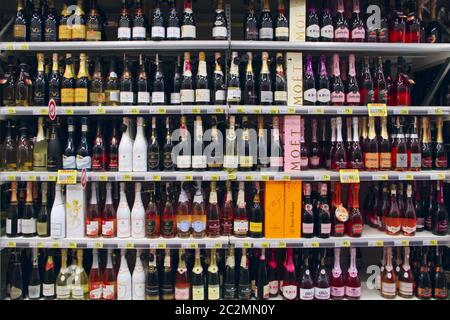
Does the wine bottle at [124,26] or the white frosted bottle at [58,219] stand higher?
the wine bottle at [124,26]

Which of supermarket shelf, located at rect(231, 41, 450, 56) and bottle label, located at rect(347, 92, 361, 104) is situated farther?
bottle label, located at rect(347, 92, 361, 104)

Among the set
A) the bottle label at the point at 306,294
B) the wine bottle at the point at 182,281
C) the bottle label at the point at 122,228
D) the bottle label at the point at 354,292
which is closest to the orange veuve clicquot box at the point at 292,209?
the bottle label at the point at 306,294

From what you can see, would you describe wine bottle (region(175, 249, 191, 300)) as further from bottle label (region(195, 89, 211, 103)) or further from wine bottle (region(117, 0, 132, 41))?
wine bottle (region(117, 0, 132, 41))

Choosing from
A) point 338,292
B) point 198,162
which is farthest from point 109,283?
point 338,292

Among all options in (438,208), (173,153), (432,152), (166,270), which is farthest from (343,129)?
(166,270)

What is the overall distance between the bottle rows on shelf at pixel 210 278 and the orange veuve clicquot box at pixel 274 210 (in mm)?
192

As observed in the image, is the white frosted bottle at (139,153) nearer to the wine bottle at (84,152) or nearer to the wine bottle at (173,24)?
the wine bottle at (84,152)

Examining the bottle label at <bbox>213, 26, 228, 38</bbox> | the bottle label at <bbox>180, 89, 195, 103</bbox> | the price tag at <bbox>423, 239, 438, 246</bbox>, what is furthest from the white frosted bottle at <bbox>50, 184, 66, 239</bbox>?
the price tag at <bbox>423, 239, 438, 246</bbox>

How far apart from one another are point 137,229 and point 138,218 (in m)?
0.08

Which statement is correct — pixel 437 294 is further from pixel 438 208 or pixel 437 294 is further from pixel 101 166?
pixel 101 166

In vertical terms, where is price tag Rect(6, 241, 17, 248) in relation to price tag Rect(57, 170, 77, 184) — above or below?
below

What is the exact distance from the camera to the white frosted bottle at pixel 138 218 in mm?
2703

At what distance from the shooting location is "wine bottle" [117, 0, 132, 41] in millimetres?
2684

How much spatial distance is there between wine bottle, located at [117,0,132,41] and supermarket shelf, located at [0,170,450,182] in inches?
37.6
